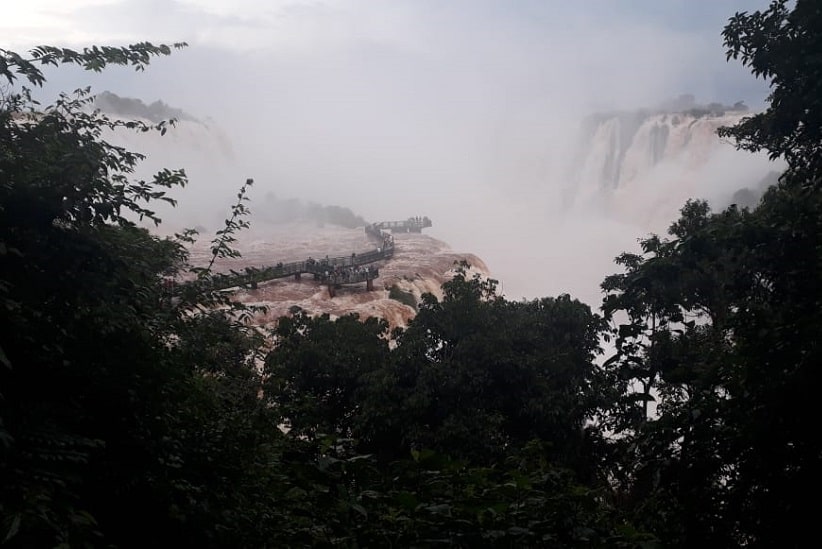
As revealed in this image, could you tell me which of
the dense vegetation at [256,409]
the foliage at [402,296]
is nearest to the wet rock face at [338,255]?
the foliage at [402,296]

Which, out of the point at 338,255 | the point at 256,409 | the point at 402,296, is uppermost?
the point at 338,255

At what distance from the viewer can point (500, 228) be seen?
89.0 meters

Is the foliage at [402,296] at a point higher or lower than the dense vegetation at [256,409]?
higher

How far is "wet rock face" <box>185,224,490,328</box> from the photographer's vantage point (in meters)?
24.6

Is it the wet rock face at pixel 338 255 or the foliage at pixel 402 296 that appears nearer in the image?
the wet rock face at pixel 338 255

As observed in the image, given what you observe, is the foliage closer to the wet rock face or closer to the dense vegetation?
the wet rock face

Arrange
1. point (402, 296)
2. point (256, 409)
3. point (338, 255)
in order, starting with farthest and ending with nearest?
point (338, 255) < point (402, 296) < point (256, 409)

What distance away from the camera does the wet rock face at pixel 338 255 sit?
24.6m

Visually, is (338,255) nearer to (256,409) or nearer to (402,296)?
(402,296)

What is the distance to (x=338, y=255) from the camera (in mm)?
39781

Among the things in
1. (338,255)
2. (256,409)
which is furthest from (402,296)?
(256,409)

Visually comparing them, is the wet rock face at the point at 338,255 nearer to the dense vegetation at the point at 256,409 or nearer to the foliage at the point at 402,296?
the foliage at the point at 402,296

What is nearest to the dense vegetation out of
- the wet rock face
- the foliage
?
the wet rock face

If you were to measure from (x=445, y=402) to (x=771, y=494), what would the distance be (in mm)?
7965
